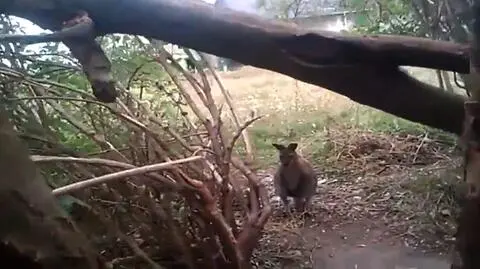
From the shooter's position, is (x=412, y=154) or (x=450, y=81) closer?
(x=450, y=81)

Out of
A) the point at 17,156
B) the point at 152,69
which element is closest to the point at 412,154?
the point at 152,69

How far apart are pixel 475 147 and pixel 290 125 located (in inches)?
84.9

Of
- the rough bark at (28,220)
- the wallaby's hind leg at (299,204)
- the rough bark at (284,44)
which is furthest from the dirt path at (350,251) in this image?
the rough bark at (28,220)

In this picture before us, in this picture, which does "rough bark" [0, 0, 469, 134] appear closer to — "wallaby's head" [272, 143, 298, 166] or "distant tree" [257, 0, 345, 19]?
"distant tree" [257, 0, 345, 19]

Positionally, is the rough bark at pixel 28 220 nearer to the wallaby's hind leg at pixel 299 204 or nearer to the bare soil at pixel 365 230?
the bare soil at pixel 365 230

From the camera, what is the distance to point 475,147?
675 millimetres

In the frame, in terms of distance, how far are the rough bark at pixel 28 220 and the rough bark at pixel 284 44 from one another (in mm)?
828

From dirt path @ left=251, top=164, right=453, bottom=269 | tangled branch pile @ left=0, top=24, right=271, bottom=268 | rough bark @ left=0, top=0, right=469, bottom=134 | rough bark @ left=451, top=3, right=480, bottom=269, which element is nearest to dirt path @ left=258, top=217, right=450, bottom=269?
dirt path @ left=251, top=164, right=453, bottom=269

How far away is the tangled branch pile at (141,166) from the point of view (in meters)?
1.39

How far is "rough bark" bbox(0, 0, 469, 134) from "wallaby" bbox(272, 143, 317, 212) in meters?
0.97

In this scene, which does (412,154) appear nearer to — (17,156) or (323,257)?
(323,257)

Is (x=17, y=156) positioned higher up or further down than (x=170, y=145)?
higher up

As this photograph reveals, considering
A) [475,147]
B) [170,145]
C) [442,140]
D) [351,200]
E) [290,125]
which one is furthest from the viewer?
[290,125]

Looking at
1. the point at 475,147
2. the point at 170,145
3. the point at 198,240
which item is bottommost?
the point at 198,240
